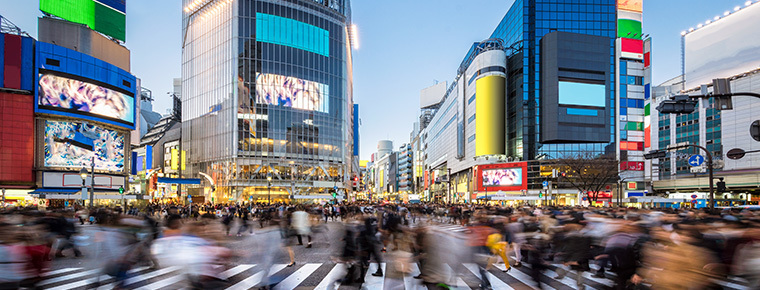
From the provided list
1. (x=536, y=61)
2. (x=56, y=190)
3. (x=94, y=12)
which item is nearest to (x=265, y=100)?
(x=94, y=12)

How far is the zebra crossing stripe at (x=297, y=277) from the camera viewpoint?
10.6m

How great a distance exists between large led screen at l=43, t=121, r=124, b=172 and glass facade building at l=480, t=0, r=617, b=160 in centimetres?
6096

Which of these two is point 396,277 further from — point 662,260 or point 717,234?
point 717,234

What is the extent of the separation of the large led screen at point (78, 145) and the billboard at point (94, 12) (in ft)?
58.0

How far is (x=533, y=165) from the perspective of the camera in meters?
72.6

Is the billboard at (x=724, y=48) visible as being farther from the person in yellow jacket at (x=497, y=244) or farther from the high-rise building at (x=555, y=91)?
the person in yellow jacket at (x=497, y=244)

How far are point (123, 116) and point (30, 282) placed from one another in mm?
63682

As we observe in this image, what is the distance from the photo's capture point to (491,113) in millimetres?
79312

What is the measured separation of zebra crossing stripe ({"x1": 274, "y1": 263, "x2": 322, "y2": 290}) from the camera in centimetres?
1062

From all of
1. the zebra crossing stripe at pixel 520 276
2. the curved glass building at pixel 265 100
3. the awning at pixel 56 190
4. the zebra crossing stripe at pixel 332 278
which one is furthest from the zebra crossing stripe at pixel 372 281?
the curved glass building at pixel 265 100

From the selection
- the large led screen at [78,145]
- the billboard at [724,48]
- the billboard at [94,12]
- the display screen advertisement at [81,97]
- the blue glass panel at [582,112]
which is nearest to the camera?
the display screen advertisement at [81,97]

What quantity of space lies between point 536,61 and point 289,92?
40765 mm

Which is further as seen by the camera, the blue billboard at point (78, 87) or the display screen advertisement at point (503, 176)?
the display screen advertisement at point (503, 176)

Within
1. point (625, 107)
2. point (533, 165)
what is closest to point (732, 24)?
point (625, 107)
